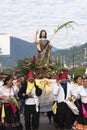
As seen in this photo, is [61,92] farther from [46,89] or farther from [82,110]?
[46,89]

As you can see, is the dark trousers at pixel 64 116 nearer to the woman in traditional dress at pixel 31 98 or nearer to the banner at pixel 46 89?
the woman in traditional dress at pixel 31 98

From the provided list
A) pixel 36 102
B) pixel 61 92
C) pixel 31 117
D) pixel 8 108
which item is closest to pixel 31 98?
pixel 36 102

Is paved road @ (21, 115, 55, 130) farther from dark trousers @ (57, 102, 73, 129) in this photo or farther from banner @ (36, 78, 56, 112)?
dark trousers @ (57, 102, 73, 129)

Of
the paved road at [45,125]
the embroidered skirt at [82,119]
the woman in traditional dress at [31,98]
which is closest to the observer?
the embroidered skirt at [82,119]

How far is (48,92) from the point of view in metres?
13.6

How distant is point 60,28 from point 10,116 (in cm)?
463

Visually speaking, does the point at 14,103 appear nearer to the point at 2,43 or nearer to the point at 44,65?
the point at 44,65

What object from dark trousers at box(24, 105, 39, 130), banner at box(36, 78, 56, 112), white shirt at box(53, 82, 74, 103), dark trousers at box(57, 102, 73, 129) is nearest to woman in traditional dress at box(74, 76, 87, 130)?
white shirt at box(53, 82, 74, 103)

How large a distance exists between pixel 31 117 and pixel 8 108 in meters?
1.24

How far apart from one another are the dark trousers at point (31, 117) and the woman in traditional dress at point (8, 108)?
84cm

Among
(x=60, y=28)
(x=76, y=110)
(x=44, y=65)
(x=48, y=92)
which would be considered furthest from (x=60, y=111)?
(x=60, y=28)

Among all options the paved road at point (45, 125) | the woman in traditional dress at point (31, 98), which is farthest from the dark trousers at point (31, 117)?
the paved road at point (45, 125)

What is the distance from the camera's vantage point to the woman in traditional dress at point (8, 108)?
11117 millimetres

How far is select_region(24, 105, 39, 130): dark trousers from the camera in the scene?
1213 cm
